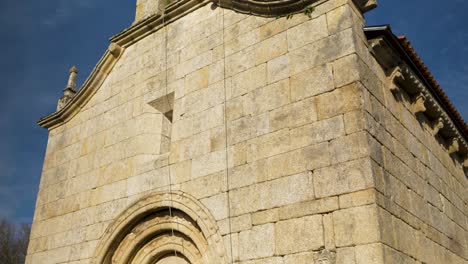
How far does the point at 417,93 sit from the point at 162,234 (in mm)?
4354

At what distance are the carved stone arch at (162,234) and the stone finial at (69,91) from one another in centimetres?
377

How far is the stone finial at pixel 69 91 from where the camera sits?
9258 millimetres

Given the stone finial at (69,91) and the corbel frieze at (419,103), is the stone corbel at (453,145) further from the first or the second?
the stone finial at (69,91)

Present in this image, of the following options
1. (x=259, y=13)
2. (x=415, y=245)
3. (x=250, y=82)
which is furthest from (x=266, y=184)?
(x=259, y=13)

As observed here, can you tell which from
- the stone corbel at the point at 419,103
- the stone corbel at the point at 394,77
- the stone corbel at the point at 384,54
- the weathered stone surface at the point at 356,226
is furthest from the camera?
the stone corbel at the point at 419,103

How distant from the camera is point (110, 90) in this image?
8078mm

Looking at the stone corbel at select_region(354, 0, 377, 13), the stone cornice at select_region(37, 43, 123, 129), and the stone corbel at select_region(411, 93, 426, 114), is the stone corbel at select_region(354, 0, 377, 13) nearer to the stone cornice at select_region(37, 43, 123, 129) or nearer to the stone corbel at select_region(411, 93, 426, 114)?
the stone corbel at select_region(411, 93, 426, 114)

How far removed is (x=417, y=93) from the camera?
6355 millimetres

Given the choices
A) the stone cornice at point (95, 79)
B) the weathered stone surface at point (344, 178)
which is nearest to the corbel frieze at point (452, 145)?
the weathered stone surface at point (344, 178)

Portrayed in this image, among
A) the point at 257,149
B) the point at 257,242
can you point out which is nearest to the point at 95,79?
the point at 257,149

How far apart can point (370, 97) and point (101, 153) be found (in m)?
4.74

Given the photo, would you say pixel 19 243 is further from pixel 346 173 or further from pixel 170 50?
pixel 346 173

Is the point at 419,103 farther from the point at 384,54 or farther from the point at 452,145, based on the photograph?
the point at 452,145

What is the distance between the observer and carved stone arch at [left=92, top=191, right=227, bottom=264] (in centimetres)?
550
